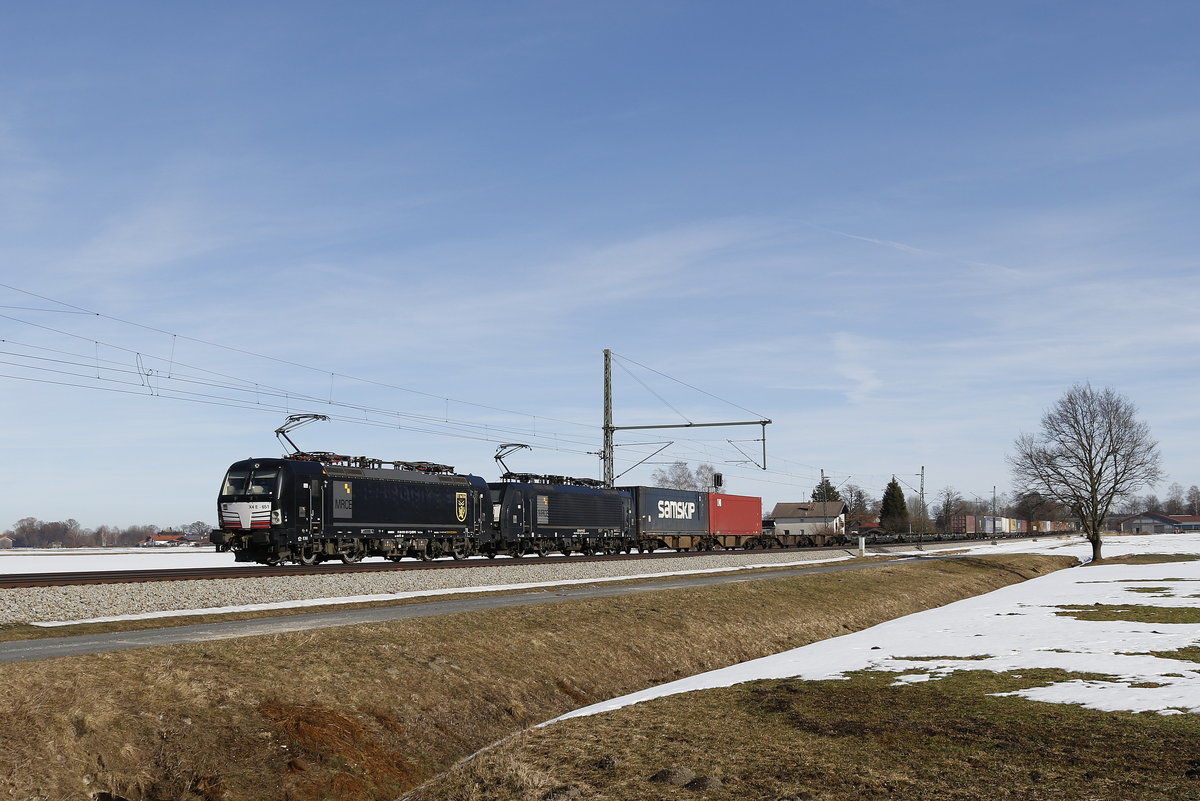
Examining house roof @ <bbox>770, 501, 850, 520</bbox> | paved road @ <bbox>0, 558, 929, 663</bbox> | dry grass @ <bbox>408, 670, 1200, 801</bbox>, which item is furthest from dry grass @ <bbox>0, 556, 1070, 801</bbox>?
house roof @ <bbox>770, 501, 850, 520</bbox>

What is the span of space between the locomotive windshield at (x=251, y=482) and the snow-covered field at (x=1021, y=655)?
76.9 ft

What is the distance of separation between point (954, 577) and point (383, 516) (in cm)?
2641

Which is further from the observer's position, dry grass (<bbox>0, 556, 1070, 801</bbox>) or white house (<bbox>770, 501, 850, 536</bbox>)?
white house (<bbox>770, 501, 850, 536</bbox>)

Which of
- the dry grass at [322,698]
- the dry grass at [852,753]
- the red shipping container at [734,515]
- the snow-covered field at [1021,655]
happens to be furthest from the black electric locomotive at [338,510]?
the red shipping container at [734,515]

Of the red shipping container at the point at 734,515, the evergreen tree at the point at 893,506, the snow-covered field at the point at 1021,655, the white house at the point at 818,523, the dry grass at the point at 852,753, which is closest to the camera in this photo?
the dry grass at the point at 852,753

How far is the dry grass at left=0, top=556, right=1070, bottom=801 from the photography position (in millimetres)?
11891

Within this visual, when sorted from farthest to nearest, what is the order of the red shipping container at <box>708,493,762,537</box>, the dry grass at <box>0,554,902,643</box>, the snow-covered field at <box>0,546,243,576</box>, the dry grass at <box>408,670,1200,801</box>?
the red shipping container at <box>708,493,762,537</box>
the snow-covered field at <box>0,546,243,576</box>
the dry grass at <box>0,554,902,643</box>
the dry grass at <box>408,670,1200,801</box>

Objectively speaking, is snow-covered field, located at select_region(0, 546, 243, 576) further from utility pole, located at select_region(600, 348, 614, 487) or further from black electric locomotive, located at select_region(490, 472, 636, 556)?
utility pole, located at select_region(600, 348, 614, 487)

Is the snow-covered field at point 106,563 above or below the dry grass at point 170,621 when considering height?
below

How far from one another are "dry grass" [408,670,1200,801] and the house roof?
102072 mm

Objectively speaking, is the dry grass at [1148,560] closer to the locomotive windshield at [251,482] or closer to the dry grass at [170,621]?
the locomotive windshield at [251,482]

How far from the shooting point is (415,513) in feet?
147

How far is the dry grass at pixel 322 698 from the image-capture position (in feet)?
39.0

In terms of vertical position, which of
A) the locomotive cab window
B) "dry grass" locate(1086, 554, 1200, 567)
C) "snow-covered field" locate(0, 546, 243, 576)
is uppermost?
the locomotive cab window
